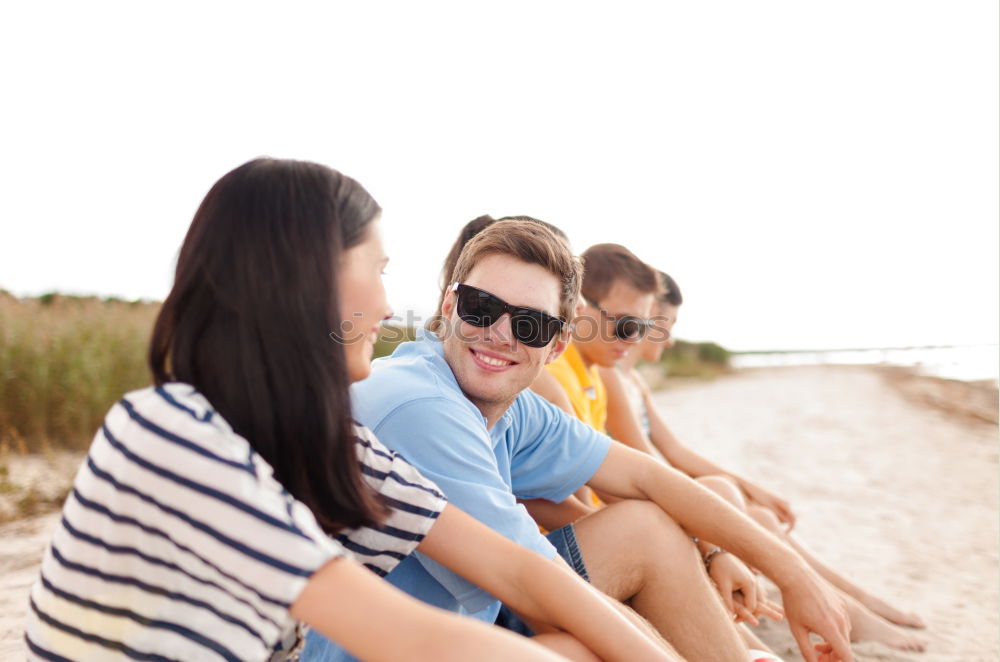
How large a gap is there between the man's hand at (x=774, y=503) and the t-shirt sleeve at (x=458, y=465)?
2475mm

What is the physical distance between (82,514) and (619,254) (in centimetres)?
342

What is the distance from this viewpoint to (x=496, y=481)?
1.96 m

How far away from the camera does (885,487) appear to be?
768 centimetres

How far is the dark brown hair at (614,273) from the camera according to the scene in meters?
4.20

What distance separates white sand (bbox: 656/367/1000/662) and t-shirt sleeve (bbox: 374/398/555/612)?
220 centimetres

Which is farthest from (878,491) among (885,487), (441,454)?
(441,454)

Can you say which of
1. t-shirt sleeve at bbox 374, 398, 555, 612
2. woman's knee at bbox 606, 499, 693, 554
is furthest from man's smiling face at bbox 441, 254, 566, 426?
woman's knee at bbox 606, 499, 693, 554

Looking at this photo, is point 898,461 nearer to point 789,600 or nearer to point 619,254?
point 619,254

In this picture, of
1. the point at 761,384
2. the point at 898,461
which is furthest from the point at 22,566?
the point at 761,384

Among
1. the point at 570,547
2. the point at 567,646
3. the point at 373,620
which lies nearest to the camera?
the point at 373,620

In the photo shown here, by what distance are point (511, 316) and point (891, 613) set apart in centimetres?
286

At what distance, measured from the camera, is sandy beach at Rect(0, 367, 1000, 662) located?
3.76 meters

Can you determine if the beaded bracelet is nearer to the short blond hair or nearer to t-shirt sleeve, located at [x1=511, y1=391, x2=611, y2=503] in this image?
t-shirt sleeve, located at [x1=511, y1=391, x2=611, y2=503]

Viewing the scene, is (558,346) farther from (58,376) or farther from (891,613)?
(58,376)
